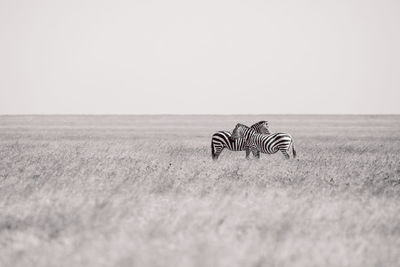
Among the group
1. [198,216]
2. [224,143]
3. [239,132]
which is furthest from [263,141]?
[198,216]

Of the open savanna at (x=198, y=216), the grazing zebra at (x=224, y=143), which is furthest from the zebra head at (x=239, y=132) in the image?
the open savanna at (x=198, y=216)

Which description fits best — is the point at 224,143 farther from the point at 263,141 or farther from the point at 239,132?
the point at 263,141

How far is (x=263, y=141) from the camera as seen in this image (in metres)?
18.5

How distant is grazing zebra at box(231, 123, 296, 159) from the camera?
60.5 feet

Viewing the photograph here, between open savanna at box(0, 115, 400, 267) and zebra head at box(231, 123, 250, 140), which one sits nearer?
open savanna at box(0, 115, 400, 267)

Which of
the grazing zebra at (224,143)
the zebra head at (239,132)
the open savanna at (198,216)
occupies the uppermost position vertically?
the zebra head at (239,132)

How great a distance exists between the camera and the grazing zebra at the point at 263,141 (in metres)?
18.5

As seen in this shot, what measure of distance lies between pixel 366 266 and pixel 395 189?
20.4ft

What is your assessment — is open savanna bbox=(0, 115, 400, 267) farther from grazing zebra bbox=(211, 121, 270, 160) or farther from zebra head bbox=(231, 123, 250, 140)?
grazing zebra bbox=(211, 121, 270, 160)

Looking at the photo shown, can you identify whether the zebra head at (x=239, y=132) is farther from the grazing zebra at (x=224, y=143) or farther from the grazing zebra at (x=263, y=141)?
the grazing zebra at (x=224, y=143)

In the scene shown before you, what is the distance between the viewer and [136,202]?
385 inches

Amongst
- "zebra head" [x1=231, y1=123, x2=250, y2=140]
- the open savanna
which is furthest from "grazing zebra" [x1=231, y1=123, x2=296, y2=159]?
the open savanna

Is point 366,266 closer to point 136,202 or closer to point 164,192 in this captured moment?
point 136,202

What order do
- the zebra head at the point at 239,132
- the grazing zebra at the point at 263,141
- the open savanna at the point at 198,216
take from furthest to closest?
the zebra head at the point at 239,132
the grazing zebra at the point at 263,141
the open savanna at the point at 198,216
